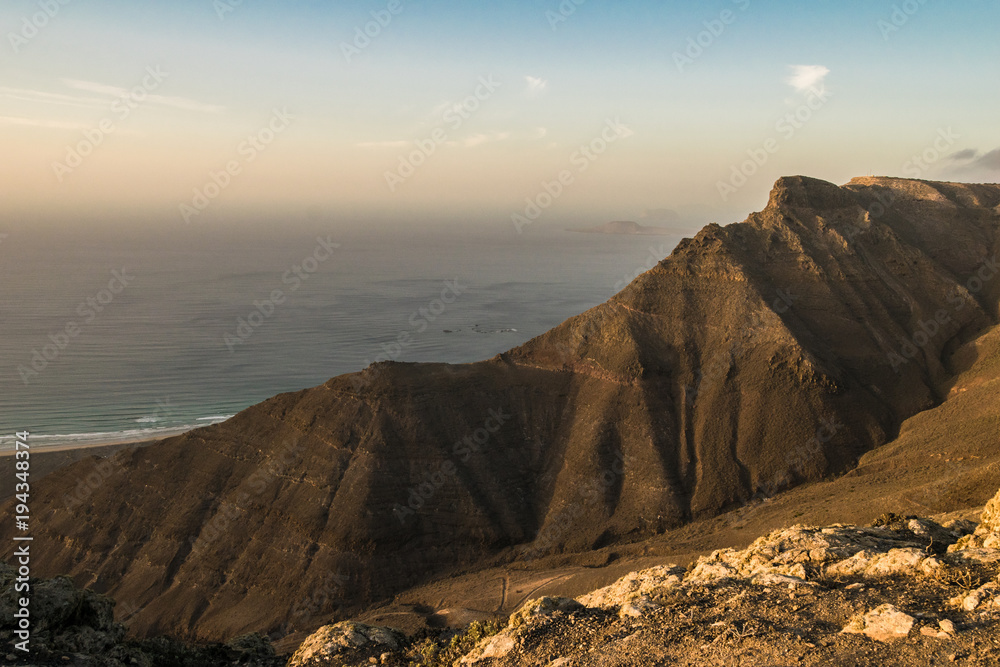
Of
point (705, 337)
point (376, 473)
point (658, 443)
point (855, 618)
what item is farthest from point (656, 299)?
point (855, 618)

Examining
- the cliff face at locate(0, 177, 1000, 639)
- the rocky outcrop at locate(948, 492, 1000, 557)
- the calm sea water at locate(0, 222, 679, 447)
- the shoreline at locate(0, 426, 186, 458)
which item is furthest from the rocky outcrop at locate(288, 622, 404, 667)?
the calm sea water at locate(0, 222, 679, 447)

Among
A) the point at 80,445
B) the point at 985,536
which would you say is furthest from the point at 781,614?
the point at 80,445

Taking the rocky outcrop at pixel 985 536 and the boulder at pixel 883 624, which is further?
the rocky outcrop at pixel 985 536

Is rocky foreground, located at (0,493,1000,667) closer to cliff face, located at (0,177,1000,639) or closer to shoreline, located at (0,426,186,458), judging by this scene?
cliff face, located at (0,177,1000,639)

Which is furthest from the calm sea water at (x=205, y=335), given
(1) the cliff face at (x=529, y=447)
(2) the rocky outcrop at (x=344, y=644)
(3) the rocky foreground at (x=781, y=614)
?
(3) the rocky foreground at (x=781, y=614)

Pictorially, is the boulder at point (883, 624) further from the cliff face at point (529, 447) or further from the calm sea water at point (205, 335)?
the calm sea water at point (205, 335)

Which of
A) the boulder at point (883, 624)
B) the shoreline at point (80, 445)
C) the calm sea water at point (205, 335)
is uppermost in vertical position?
the calm sea water at point (205, 335)
